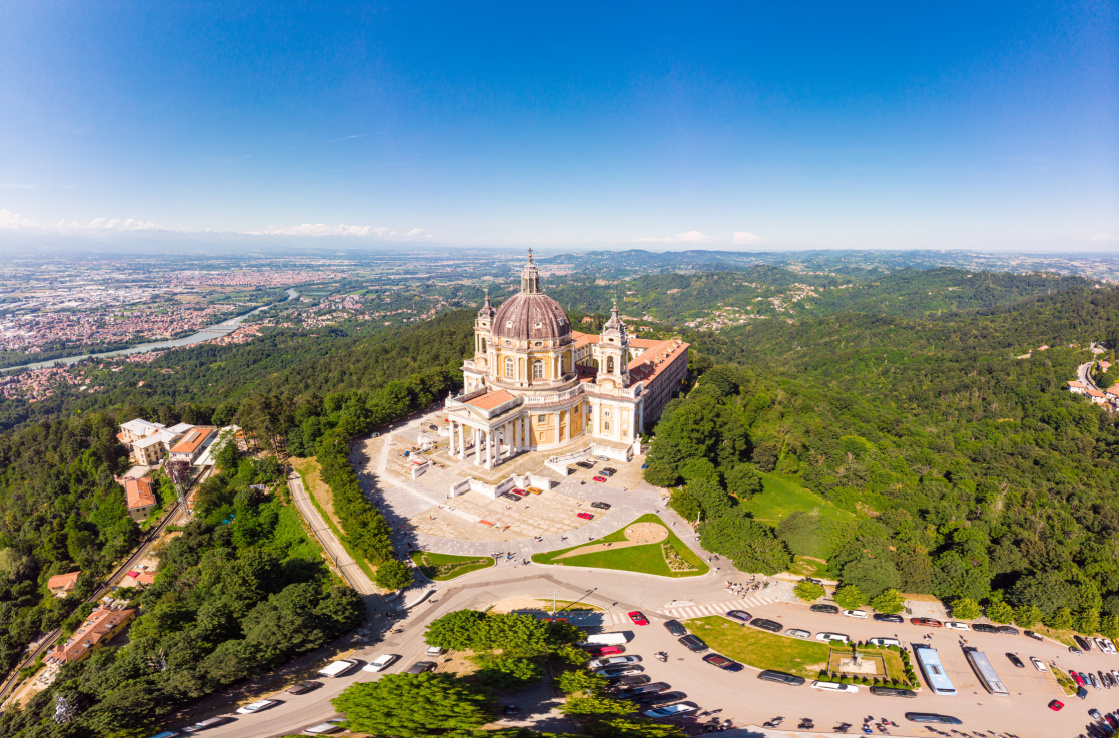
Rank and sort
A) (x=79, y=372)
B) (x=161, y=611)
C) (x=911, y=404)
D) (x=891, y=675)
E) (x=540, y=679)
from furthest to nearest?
(x=79, y=372), (x=911, y=404), (x=161, y=611), (x=891, y=675), (x=540, y=679)

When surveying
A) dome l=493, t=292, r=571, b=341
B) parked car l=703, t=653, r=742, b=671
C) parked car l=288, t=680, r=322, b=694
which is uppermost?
dome l=493, t=292, r=571, b=341

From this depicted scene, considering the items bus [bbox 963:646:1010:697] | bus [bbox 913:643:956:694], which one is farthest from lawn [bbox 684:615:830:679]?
bus [bbox 963:646:1010:697]

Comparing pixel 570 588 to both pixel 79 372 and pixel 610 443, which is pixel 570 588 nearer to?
pixel 610 443

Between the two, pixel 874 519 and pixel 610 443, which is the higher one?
pixel 610 443

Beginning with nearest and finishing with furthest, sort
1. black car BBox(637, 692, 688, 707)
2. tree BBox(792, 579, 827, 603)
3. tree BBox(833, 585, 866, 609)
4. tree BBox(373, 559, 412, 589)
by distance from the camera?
1. black car BBox(637, 692, 688, 707)
2. tree BBox(373, 559, 412, 589)
3. tree BBox(833, 585, 866, 609)
4. tree BBox(792, 579, 827, 603)

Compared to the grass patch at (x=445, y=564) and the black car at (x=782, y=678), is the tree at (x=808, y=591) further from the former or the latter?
the grass patch at (x=445, y=564)

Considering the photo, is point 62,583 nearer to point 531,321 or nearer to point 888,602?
point 531,321

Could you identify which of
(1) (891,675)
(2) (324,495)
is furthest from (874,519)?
(2) (324,495)

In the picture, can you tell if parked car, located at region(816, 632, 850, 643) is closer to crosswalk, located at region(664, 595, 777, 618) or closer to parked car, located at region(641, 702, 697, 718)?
crosswalk, located at region(664, 595, 777, 618)
